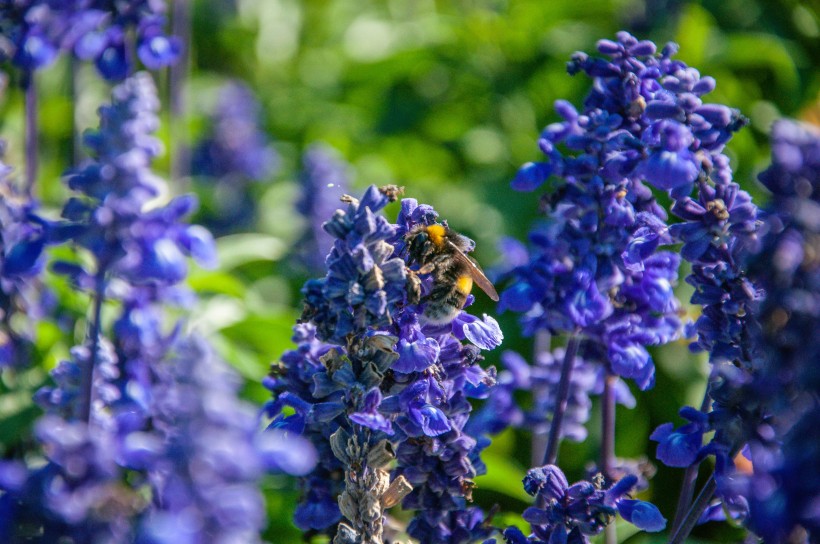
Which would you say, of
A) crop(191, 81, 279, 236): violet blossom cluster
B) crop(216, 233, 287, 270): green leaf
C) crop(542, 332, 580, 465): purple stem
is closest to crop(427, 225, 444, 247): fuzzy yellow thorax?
Result: crop(542, 332, 580, 465): purple stem

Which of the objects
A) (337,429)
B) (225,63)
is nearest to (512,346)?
(337,429)

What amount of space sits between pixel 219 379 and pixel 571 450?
2.71 meters

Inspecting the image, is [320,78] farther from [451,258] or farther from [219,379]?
[219,379]

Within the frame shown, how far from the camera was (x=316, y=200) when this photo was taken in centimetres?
542

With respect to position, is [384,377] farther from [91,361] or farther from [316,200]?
[316,200]

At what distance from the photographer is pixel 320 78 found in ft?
24.7

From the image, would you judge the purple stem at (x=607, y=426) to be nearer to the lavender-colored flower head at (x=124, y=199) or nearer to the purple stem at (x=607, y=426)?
the purple stem at (x=607, y=426)

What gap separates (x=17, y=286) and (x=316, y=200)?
7.82 feet

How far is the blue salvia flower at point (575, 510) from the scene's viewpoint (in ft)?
6.39

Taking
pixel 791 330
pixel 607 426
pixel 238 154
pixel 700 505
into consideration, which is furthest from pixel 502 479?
pixel 238 154

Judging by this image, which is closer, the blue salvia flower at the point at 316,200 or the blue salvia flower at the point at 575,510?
the blue salvia flower at the point at 575,510

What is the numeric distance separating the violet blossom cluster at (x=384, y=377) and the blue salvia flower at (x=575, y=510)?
0.21 metres

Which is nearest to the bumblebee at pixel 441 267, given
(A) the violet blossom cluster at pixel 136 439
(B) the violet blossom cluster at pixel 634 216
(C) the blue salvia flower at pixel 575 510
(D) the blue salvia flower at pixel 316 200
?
(B) the violet blossom cluster at pixel 634 216

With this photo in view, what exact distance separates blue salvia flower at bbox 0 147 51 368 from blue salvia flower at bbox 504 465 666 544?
1.48 metres
